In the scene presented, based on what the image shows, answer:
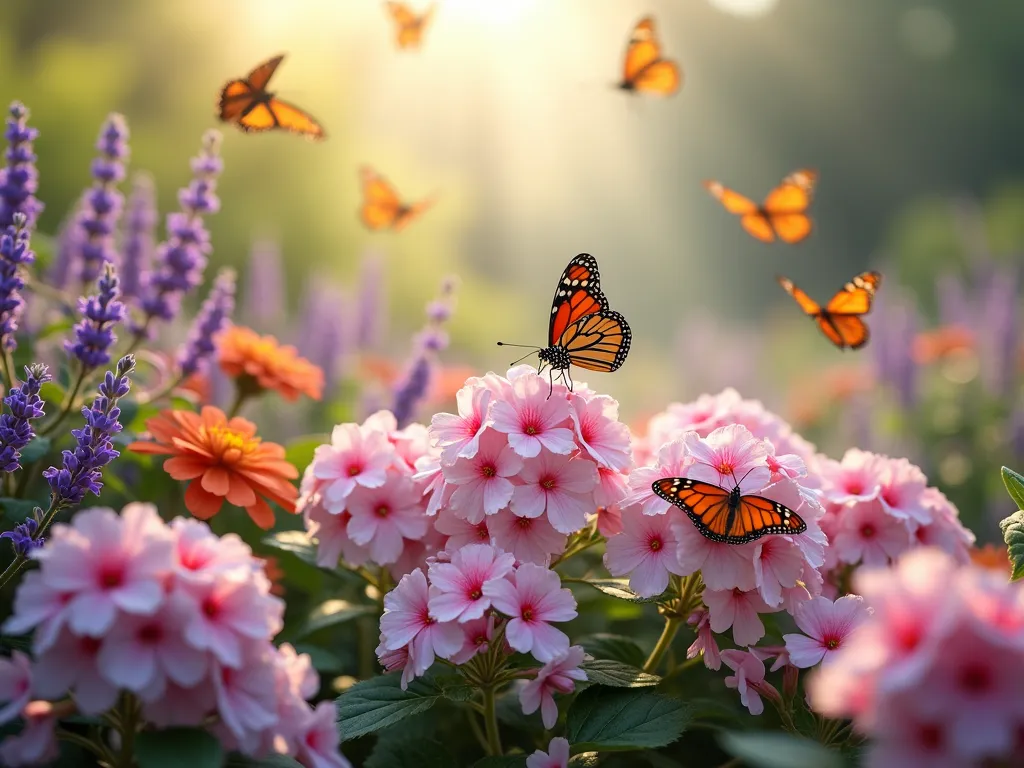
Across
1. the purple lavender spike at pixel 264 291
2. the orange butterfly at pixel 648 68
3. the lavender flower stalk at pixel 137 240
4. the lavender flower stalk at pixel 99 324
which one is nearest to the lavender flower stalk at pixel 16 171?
the lavender flower stalk at pixel 99 324

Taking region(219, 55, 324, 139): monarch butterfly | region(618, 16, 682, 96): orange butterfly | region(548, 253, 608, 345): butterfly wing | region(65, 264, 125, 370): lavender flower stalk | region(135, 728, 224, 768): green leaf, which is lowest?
region(135, 728, 224, 768): green leaf

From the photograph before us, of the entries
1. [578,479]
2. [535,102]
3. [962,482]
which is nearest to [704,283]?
[535,102]

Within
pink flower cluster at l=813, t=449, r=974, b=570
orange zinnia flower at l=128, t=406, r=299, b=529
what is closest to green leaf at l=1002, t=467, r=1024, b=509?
pink flower cluster at l=813, t=449, r=974, b=570

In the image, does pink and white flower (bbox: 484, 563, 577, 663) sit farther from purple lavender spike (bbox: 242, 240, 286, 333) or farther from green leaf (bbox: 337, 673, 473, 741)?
purple lavender spike (bbox: 242, 240, 286, 333)

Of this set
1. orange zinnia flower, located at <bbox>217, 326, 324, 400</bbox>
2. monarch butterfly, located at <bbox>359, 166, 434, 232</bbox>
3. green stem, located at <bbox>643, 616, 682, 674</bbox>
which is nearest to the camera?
green stem, located at <bbox>643, 616, 682, 674</bbox>

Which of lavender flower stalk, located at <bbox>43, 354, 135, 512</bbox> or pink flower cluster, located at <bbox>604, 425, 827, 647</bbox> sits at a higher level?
pink flower cluster, located at <bbox>604, 425, 827, 647</bbox>

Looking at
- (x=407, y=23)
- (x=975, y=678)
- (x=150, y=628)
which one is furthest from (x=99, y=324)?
(x=407, y=23)

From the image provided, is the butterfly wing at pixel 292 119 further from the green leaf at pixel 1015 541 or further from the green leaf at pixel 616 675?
the green leaf at pixel 1015 541

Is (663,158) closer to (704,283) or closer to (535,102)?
(704,283)
